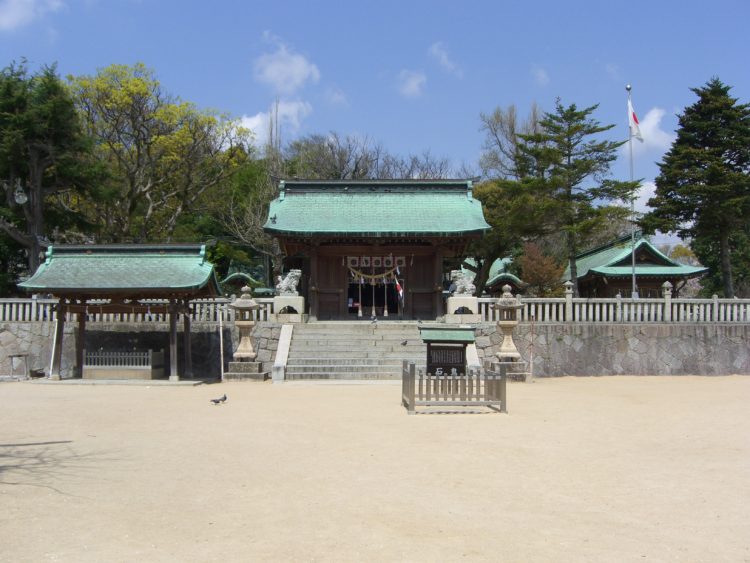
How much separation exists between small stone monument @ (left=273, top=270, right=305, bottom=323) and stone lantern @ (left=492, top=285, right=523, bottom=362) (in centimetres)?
681

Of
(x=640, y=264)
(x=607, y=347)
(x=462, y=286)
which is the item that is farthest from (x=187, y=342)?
(x=640, y=264)

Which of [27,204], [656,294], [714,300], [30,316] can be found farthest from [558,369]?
[27,204]

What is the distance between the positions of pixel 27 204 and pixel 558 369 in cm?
2108

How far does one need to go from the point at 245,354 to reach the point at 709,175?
20.2 metres

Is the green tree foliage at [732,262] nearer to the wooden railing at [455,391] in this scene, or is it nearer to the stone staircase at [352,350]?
the stone staircase at [352,350]

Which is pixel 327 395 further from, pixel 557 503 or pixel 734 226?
pixel 734 226

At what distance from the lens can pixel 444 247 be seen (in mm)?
24484

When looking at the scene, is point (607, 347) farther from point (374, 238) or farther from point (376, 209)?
point (376, 209)

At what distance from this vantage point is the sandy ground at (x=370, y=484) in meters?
5.32

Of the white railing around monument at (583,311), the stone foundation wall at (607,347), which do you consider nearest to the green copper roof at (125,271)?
the white railing around monument at (583,311)

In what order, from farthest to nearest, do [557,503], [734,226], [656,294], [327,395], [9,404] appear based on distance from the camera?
[656,294] < [734,226] < [327,395] < [9,404] < [557,503]

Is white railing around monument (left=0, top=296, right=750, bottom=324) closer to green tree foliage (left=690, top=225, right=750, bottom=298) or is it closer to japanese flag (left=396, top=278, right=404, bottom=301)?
japanese flag (left=396, top=278, right=404, bottom=301)

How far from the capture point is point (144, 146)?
3253 cm

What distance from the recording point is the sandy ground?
5.32 metres
